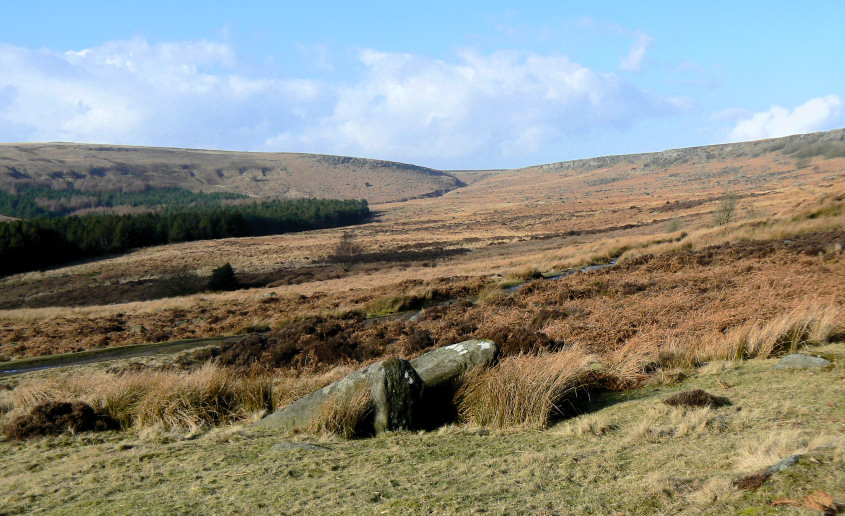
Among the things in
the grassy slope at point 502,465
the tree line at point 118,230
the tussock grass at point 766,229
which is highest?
the tree line at point 118,230

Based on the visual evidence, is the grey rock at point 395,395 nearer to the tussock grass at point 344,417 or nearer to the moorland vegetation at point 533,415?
the tussock grass at point 344,417

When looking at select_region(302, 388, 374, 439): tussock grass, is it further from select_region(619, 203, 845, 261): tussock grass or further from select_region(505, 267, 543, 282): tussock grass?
select_region(619, 203, 845, 261): tussock grass

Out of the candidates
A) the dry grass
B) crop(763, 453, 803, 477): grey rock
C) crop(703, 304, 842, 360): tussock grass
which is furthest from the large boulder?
crop(763, 453, 803, 477): grey rock

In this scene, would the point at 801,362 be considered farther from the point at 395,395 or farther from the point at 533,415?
the point at 395,395

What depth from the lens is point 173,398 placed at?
30.4 ft

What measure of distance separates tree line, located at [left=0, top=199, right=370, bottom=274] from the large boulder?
87.3m

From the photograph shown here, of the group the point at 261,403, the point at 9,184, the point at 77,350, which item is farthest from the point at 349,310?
the point at 9,184

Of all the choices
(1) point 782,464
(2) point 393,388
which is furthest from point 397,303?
(1) point 782,464

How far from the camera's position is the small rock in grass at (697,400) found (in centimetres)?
680

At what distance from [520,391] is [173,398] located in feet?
19.0

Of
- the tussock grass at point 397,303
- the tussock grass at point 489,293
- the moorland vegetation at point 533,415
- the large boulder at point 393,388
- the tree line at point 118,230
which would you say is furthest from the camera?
the tree line at point 118,230

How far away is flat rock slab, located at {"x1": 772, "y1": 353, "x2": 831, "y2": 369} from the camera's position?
7.87 meters

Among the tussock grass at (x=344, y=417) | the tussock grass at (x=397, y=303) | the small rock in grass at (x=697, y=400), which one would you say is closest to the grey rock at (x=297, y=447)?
the tussock grass at (x=344, y=417)

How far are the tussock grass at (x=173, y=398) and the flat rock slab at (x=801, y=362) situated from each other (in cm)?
830
